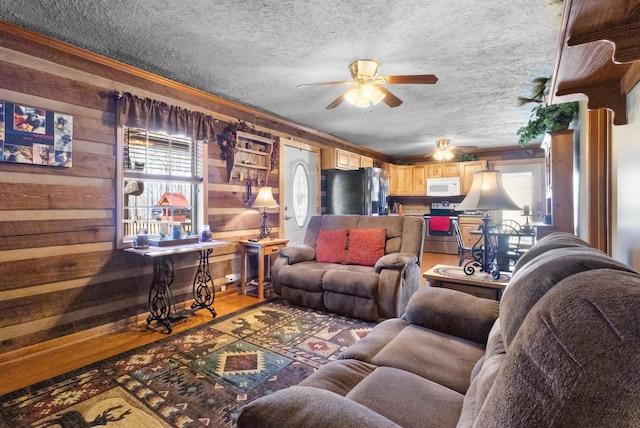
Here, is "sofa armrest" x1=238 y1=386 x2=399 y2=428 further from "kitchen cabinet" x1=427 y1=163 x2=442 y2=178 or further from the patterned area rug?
"kitchen cabinet" x1=427 y1=163 x2=442 y2=178

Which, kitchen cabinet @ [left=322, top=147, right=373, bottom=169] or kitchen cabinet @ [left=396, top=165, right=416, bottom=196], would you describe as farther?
kitchen cabinet @ [left=396, top=165, right=416, bottom=196]

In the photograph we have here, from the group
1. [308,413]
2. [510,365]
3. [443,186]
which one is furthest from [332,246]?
[443,186]

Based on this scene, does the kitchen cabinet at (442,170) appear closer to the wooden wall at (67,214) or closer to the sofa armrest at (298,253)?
the sofa armrest at (298,253)

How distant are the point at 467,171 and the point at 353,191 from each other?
3.22 m

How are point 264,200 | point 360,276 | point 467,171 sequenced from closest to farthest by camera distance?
point 360,276
point 264,200
point 467,171

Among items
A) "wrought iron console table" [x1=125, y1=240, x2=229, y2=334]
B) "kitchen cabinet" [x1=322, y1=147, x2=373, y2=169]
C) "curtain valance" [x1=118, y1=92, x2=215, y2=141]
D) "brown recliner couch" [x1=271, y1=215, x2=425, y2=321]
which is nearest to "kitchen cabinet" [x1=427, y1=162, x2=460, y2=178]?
"kitchen cabinet" [x1=322, y1=147, x2=373, y2=169]

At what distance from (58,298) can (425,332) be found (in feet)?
9.36

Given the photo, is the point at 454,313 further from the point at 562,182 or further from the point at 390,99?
the point at 562,182

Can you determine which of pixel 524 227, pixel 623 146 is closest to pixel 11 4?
pixel 623 146

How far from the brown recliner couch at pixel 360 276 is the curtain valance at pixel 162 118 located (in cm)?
171

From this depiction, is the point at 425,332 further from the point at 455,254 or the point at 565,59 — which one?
the point at 455,254

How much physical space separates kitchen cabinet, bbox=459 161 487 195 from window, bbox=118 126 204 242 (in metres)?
5.81

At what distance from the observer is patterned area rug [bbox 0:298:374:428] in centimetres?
171

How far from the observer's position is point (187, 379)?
2043mm
